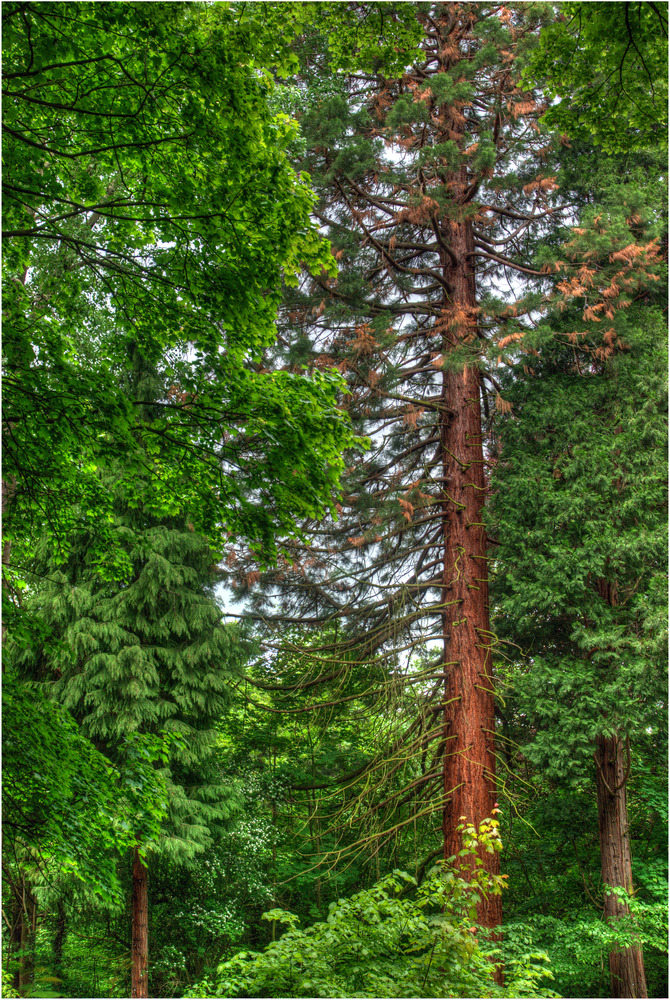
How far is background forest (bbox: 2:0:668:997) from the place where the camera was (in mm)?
3994

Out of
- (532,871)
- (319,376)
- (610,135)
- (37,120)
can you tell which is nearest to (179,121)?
(37,120)

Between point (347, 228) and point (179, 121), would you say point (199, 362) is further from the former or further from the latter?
point (347, 228)

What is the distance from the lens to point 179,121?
4004 millimetres

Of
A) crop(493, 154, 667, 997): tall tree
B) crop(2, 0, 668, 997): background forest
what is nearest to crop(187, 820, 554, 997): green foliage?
crop(2, 0, 668, 997): background forest

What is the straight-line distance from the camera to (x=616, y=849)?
300 inches

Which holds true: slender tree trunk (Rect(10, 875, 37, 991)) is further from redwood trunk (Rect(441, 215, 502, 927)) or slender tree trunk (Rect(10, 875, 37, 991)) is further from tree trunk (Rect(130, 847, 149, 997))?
redwood trunk (Rect(441, 215, 502, 927))

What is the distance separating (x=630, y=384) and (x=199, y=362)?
16.0ft

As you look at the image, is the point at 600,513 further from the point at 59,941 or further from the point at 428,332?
the point at 59,941

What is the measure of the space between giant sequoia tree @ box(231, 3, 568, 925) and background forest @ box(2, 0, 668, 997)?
0.06 metres

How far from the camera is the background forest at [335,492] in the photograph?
3.99 metres

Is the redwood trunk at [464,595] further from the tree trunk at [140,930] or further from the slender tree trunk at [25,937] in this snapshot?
the slender tree trunk at [25,937]

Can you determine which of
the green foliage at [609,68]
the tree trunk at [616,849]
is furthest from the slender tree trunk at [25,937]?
the green foliage at [609,68]

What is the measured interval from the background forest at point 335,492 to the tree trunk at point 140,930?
5 cm

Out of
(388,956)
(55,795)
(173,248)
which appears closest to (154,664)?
(55,795)
